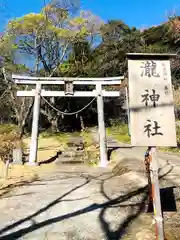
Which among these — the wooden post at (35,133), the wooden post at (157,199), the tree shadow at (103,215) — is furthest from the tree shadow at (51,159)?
Answer: the wooden post at (157,199)

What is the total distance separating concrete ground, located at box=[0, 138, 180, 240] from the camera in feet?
15.5

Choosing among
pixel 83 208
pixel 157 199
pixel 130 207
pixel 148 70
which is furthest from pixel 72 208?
pixel 148 70

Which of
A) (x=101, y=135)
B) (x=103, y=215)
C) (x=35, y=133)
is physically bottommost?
(x=103, y=215)

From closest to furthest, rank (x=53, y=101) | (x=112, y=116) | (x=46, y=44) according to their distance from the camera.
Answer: (x=46, y=44) < (x=53, y=101) < (x=112, y=116)

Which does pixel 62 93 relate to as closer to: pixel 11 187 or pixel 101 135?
pixel 101 135

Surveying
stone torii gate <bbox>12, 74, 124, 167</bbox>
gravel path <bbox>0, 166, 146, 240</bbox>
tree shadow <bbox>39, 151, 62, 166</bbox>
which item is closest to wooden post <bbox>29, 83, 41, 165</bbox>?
stone torii gate <bbox>12, 74, 124, 167</bbox>

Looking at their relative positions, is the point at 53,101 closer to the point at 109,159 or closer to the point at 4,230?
the point at 109,159

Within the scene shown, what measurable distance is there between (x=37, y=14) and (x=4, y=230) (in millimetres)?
18794

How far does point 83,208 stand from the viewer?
590 cm

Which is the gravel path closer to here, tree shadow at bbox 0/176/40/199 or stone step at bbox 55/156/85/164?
tree shadow at bbox 0/176/40/199

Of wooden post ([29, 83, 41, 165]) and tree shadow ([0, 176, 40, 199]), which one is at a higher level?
wooden post ([29, 83, 41, 165])

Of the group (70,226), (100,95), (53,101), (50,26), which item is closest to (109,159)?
(100,95)

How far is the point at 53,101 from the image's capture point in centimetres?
2612

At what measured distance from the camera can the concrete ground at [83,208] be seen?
4.74 m
